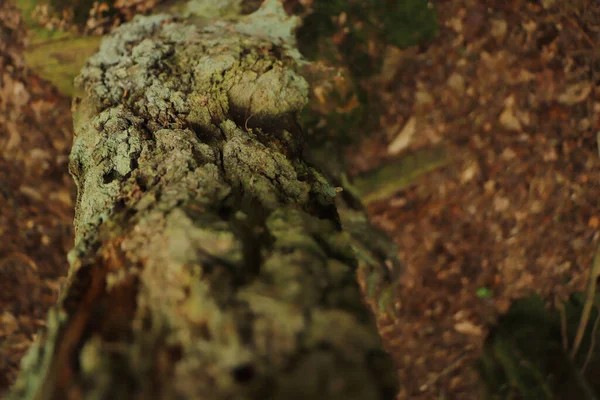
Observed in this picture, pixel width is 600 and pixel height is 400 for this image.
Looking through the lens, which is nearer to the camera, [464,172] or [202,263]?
[202,263]

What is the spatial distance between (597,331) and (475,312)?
67cm

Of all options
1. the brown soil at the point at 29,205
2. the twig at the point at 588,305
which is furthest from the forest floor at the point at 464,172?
the twig at the point at 588,305

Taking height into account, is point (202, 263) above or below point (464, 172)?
above

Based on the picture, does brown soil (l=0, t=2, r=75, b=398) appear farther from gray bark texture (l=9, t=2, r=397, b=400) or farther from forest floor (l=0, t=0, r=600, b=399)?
gray bark texture (l=9, t=2, r=397, b=400)

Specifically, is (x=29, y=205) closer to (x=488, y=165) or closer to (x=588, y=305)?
(x=488, y=165)

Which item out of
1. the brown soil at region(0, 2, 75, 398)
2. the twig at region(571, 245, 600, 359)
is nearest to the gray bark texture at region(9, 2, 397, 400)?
the brown soil at region(0, 2, 75, 398)

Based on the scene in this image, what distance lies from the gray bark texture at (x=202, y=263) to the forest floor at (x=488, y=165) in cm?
142

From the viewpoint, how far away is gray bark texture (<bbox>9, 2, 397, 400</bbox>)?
19.7 inches

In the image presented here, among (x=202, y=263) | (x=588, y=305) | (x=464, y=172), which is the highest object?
(x=202, y=263)

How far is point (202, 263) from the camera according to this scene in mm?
590

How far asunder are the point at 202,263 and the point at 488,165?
84.3 inches

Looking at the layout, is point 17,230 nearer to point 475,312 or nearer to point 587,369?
point 475,312

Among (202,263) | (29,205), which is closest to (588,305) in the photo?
(202,263)

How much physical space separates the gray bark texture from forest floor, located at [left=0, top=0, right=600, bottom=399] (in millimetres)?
1380
